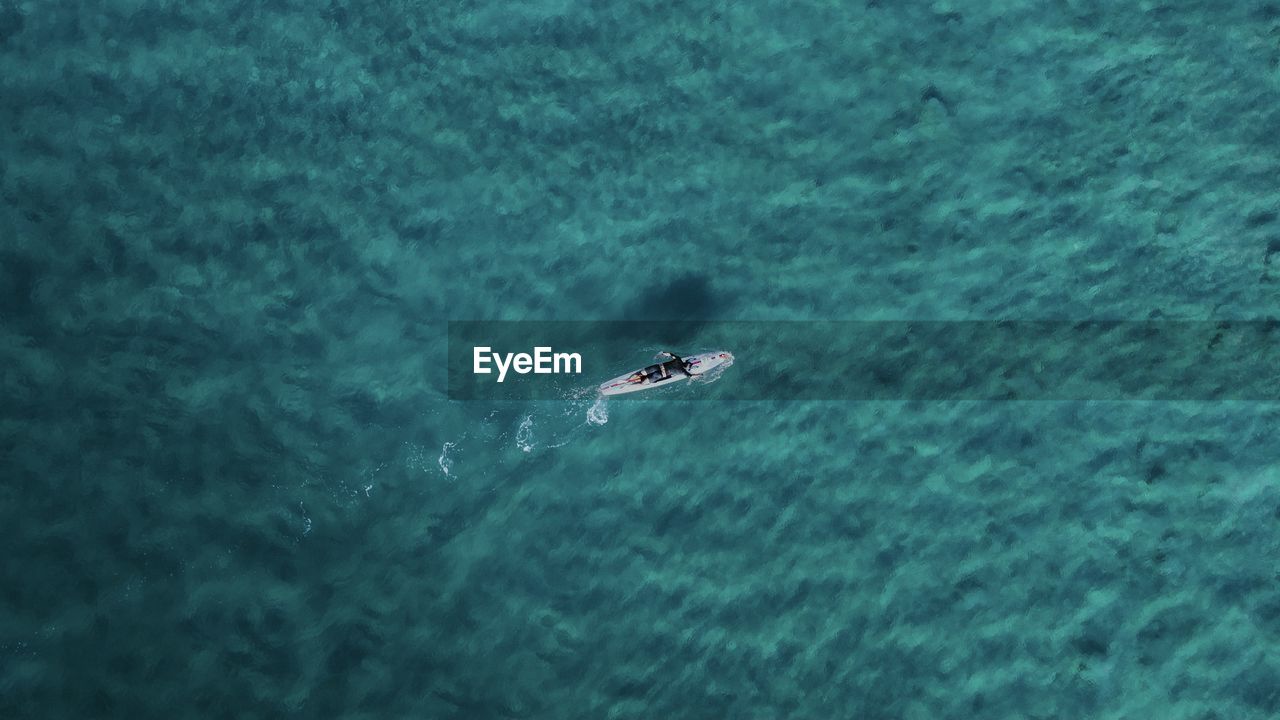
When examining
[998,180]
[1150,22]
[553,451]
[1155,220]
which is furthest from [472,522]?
[1150,22]

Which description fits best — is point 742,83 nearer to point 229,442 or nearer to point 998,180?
point 998,180

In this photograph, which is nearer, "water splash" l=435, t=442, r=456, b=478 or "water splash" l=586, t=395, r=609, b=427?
"water splash" l=435, t=442, r=456, b=478
